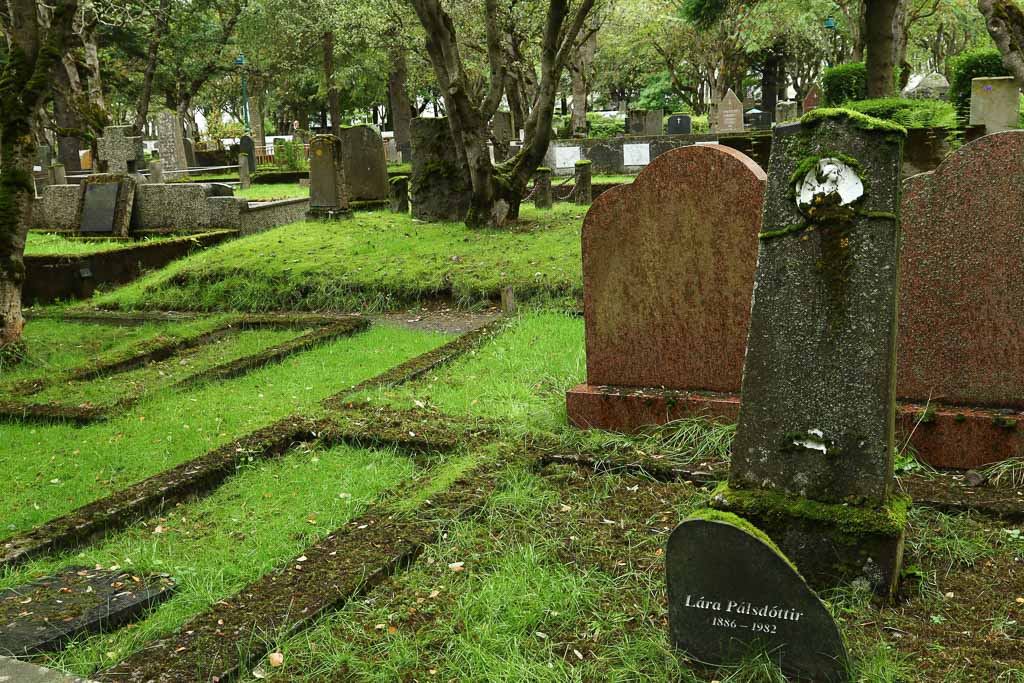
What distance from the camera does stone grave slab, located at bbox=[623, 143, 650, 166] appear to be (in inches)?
997

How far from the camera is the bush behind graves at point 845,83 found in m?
25.6

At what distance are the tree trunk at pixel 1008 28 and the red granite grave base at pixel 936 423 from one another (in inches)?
212

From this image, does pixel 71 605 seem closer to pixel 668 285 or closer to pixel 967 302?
pixel 668 285

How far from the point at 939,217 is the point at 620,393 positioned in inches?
77.7

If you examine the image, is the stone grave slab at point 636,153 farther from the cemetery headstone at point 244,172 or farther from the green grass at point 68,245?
the green grass at point 68,245

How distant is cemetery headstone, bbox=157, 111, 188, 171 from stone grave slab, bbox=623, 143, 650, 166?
12.4m

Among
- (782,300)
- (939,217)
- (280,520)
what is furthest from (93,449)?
(939,217)

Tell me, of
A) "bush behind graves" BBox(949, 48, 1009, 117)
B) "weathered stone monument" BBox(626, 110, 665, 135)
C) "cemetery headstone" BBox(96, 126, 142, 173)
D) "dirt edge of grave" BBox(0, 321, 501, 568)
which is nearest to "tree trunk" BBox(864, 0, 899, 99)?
"bush behind graves" BBox(949, 48, 1009, 117)

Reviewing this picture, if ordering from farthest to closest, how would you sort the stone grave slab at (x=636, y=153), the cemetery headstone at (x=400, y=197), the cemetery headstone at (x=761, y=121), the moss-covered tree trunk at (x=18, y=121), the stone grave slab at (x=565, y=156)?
the cemetery headstone at (x=761, y=121)
the stone grave slab at (x=565, y=156)
the stone grave slab at (x=636, y=153)
the cemetery headstone at (x=400, y=197)
the moss-covered tree trunk at (x=18, y=121)

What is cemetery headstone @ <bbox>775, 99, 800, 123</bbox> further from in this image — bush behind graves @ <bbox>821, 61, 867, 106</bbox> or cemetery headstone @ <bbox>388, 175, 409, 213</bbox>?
cemetery headstone @ <bbox>388, 175, 409, 213</bbox>

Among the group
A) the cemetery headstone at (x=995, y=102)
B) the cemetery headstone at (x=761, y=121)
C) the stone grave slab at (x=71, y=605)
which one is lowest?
the stone grave slab at (x=71, y=605)

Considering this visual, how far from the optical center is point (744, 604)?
9.85 feet

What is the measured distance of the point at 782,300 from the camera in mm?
3260

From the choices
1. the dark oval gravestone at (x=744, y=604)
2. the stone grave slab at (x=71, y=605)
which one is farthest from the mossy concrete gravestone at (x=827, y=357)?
the stone grave slab at (x=71, y=605)
